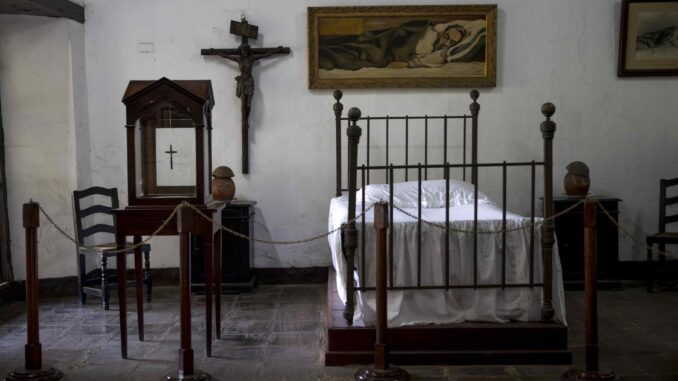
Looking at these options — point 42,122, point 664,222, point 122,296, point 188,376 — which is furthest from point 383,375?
point 42,122

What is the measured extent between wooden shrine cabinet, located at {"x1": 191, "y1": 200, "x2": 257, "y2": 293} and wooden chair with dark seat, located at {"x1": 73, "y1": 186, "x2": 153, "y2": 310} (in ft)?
1.40

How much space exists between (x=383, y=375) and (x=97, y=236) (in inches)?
148

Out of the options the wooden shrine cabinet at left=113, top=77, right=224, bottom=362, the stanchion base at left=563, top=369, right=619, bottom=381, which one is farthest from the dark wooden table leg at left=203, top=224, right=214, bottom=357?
the stanchion base at left=563, top=369, right=619, bottom=381

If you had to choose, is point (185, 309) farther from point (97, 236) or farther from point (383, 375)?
point (97, 236)

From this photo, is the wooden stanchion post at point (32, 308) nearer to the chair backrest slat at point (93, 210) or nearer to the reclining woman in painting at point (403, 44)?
the chair backrest slat at point (93, 210)

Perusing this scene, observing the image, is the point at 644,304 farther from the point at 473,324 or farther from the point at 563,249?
the point at 473,324

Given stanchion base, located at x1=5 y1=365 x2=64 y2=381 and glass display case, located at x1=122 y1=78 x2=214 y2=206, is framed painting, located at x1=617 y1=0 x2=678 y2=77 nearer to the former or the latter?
glass display case, located at x1=122 y1=78 x2=214 y2=206

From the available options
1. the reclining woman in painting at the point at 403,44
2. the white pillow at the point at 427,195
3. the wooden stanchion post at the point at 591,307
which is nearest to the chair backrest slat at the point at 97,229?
the white pillow at the point at 427,195

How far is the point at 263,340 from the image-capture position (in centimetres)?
464

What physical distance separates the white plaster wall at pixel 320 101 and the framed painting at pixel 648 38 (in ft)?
0.30

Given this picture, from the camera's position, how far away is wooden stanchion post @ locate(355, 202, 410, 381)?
145 inches

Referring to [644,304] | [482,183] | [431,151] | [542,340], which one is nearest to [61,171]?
[431,151]

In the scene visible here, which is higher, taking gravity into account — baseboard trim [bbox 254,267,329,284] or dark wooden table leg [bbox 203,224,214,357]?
dark wooden table leg [bbox 203,224,214,357]

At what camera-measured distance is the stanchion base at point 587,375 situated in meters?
3.67
